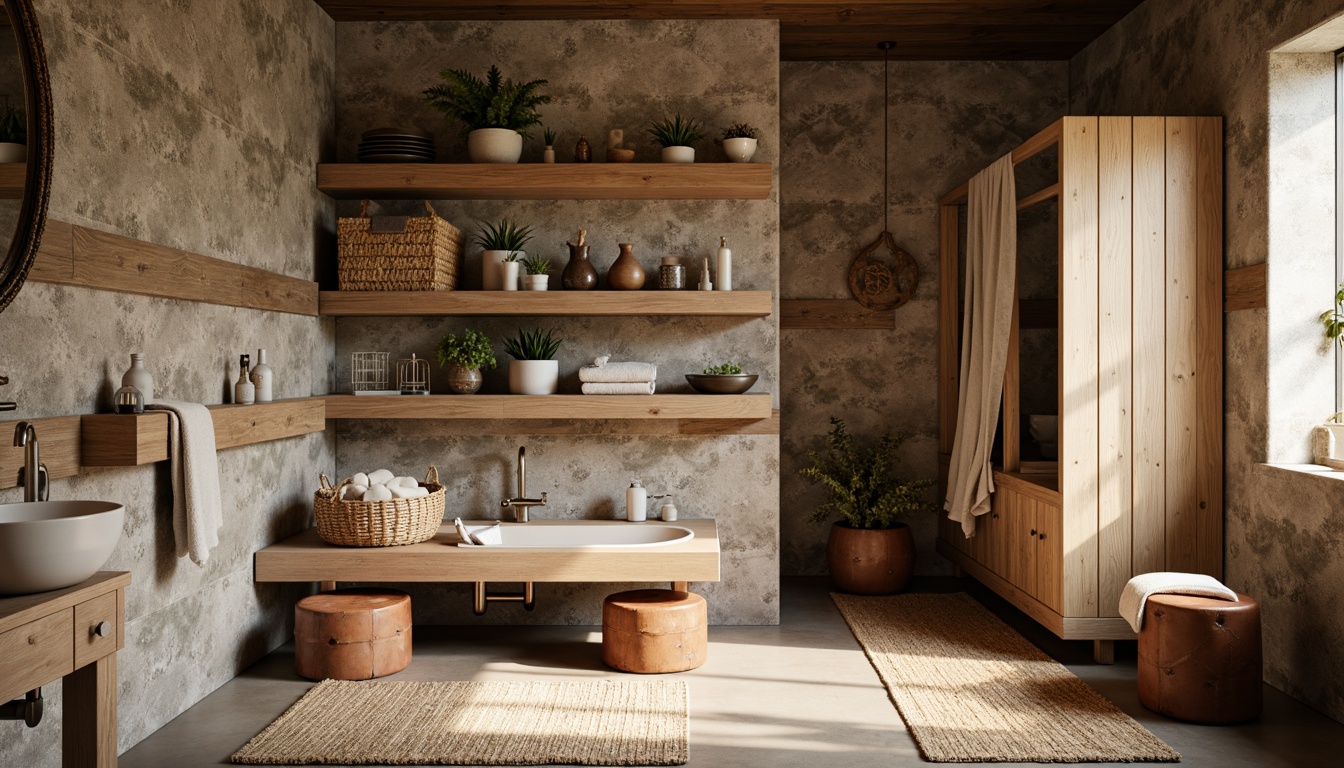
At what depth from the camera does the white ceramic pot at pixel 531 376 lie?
178 inches

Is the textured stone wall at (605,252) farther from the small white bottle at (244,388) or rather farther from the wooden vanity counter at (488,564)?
the small white bottle at (244,388)

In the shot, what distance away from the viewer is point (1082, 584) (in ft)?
12.8

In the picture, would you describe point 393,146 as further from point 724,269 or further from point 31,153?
point 31,153

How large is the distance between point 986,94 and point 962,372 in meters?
1.69

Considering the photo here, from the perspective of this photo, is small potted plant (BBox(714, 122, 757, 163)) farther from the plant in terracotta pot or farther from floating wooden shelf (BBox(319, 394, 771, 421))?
the plant in terracotta pot

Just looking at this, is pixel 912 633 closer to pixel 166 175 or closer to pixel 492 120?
pixel 492 120

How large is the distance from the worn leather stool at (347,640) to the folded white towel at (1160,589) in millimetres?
2760

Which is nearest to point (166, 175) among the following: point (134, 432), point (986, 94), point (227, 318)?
point (227, 318)

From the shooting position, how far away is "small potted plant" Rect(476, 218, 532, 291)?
4.54m

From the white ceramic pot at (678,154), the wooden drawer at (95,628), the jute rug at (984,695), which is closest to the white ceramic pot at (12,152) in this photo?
the wooden drawer at (95,628)

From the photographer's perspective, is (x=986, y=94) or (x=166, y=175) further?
(x=986, y=94)

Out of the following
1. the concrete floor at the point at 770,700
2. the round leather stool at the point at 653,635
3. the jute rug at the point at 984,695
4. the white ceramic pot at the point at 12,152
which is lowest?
the concrete floor at the point at 770,700

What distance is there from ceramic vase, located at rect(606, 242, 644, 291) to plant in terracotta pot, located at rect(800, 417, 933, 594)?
144 cm

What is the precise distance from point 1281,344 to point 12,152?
4.12m
